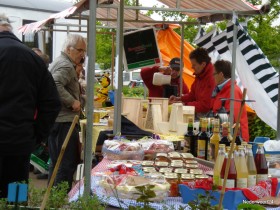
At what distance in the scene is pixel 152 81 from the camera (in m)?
8.46

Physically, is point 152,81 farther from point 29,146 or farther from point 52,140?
point 29,146

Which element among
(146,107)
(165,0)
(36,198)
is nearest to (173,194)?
(36,198)

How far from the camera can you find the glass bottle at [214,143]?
3.85m

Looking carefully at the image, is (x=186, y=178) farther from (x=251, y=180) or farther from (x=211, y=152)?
(x=211, y=152)

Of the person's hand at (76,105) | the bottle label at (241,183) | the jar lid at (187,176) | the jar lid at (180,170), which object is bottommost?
the jar lid at (180,170)

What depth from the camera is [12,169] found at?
4023mm

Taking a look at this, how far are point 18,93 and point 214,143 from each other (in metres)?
1.39

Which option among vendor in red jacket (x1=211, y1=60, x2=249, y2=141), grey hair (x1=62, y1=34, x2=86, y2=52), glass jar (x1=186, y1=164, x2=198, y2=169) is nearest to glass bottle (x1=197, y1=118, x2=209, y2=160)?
glass jar (x1=186, y1=164, x2=198, y2=169)

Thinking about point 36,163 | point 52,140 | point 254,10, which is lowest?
point 36,163

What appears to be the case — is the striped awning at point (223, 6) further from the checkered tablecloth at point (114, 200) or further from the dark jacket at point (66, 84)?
the checkered tablecloth at point (114, 200)

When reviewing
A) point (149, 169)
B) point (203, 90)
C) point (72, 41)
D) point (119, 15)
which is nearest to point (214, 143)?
point (149, 169)

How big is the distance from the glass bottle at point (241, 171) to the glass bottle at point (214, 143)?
0.71 meters

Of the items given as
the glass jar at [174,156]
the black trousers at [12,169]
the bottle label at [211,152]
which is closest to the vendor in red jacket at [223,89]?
the bottle label at [211,152]

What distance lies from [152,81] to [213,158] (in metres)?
4.62
